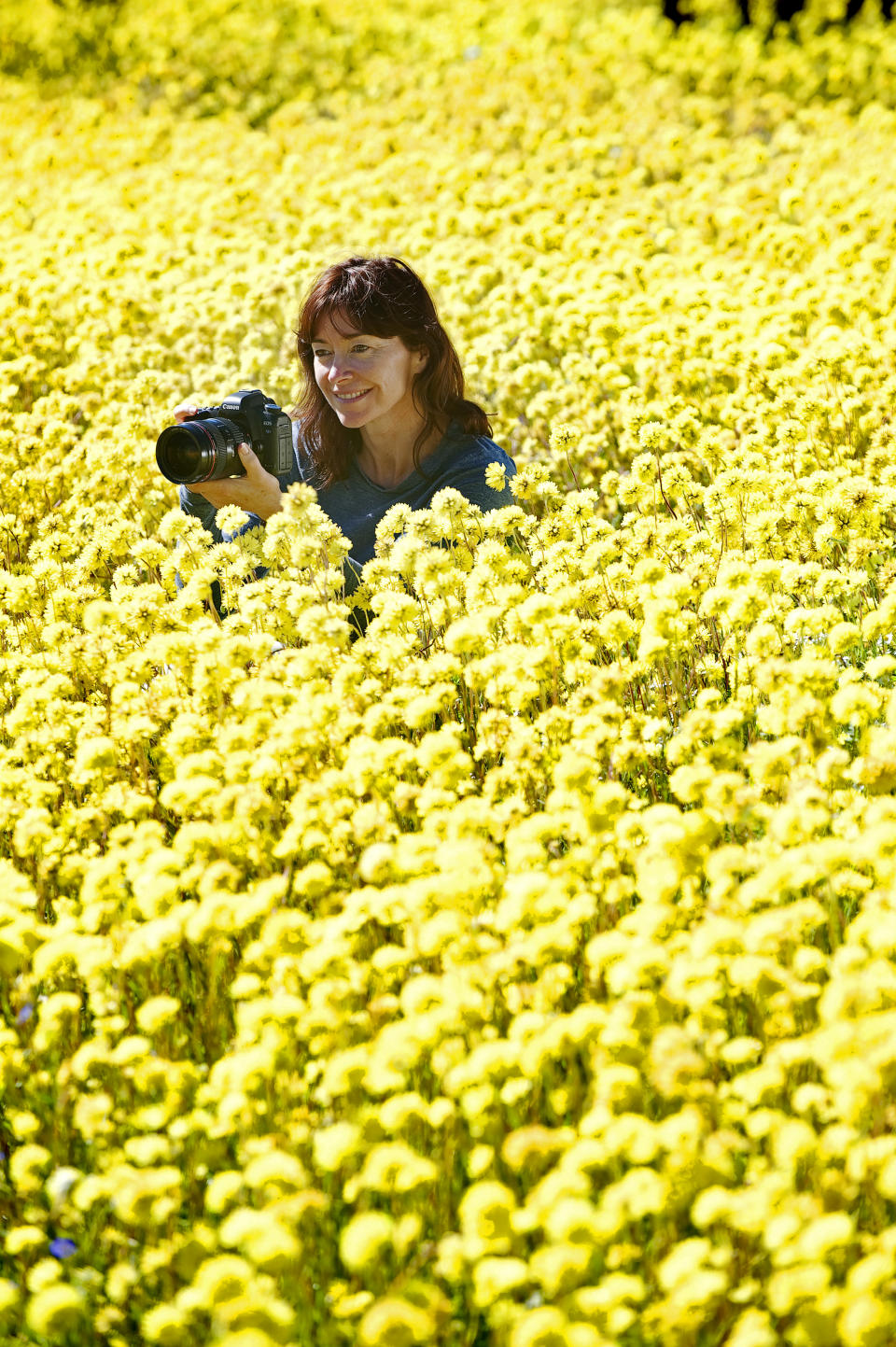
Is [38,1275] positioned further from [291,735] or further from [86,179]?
[86,179]

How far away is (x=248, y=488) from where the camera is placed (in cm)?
512

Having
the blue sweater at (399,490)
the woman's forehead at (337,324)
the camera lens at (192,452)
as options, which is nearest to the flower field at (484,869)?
the camera lens at (192,452)

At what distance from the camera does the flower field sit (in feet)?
0.86

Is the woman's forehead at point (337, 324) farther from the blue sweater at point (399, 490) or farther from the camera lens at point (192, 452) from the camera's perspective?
the camera lens at point (192, 452)

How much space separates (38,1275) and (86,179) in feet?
41.5

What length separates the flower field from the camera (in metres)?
2.12

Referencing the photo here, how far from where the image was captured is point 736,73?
15.2 metres

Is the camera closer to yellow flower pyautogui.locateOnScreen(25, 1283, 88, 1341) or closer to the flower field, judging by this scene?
the flower field

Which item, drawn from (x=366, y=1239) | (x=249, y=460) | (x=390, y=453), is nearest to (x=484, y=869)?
(x=366, y=1239)

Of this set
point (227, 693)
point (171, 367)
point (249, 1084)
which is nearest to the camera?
point (249, 1084)

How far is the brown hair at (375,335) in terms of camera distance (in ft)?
17.3

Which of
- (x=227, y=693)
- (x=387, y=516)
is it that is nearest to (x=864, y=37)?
(x=387, y=516)

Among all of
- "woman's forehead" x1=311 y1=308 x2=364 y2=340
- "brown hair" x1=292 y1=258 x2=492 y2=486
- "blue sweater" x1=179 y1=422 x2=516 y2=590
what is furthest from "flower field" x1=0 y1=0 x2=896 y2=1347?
"woman's forehead" x1=311 y1=308 x2=364 y2=340

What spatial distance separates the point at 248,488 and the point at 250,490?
0.04 feet
